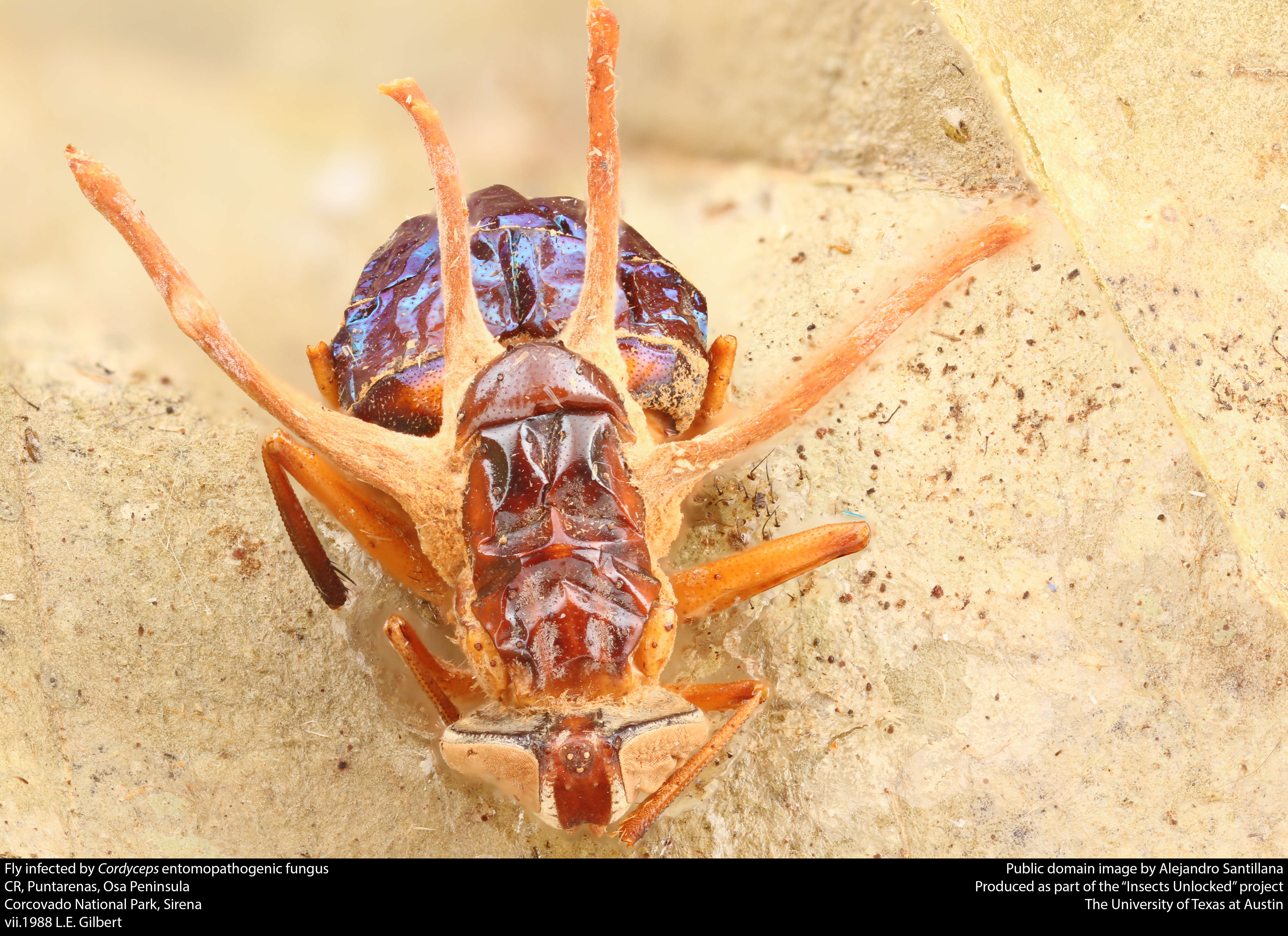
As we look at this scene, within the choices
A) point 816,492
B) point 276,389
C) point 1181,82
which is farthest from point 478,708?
point 1181,82

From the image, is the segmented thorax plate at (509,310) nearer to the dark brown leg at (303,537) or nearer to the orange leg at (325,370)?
the orange leg at (325,370)

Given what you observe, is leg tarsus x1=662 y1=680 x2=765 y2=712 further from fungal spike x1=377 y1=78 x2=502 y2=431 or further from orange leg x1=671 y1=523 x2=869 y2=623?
fungal spike x1=377 y1=78 x2=502 y2=431

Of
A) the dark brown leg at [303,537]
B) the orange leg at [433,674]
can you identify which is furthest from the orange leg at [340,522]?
the orange leg at [433,674]

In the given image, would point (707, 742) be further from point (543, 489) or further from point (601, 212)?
point (601, 212)

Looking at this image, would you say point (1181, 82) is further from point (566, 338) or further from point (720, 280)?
point (566, 338)

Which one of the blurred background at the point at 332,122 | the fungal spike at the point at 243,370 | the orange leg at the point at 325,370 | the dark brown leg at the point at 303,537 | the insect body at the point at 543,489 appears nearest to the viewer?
the fungal spike at the point at 243,370

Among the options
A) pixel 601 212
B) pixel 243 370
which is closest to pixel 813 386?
pixel 601 212
